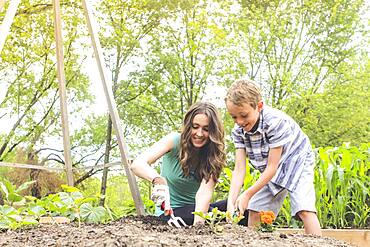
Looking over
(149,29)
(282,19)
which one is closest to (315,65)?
(282,19)

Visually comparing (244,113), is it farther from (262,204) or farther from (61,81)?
(61,81)

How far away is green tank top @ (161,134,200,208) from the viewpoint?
224cm

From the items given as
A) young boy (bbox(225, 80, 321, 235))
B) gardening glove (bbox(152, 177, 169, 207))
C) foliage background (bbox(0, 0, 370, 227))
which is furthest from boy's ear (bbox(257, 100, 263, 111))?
foliage background (bbox(0, 0, 370, 227))

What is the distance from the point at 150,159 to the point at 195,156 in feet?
0.67

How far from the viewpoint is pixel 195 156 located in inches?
83.8

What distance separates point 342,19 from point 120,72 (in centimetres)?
369

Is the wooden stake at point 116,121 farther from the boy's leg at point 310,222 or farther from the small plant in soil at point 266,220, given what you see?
the small plant in soil at point 266,220

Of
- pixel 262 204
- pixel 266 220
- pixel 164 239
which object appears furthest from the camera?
pixel 262 204

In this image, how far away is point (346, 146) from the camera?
3332mm

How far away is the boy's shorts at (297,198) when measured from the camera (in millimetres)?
2123

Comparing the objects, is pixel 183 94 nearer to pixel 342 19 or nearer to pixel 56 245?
pixel 342 19

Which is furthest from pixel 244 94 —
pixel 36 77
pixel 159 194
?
pixel 36 77

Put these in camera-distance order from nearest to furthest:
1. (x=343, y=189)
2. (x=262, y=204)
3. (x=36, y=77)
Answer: (x=262, y=204), (x=343, y=189), (x=36, y=77)

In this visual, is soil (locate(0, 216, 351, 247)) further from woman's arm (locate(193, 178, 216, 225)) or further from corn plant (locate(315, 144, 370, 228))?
corn plant (locate(315, 144, 370, 228))
